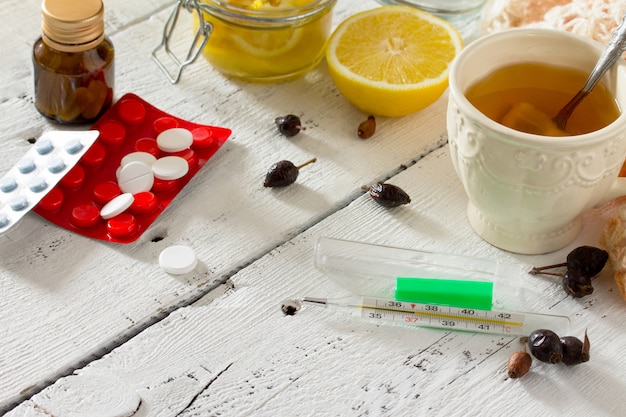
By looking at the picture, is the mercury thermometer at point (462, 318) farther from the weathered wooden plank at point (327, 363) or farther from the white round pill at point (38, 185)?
the white round pill at point (38, 185)

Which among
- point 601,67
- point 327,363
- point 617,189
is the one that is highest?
point 601,67

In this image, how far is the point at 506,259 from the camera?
92cm

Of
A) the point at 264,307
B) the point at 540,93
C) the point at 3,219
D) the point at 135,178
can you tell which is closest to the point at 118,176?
the point at 135,178

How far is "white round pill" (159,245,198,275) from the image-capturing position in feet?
2.92

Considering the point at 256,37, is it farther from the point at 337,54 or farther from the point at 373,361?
the point at 373,361

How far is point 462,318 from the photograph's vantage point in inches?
33.7

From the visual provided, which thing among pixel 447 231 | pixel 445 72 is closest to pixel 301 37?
pixel 445 72

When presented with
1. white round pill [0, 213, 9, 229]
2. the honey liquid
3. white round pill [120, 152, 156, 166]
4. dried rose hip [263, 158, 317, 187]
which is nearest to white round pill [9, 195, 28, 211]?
white round pill [0, 213, 9, 229]

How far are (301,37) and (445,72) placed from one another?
0.18 m

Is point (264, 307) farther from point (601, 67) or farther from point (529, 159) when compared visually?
point (601, 67)

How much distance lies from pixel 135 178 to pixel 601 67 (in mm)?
499

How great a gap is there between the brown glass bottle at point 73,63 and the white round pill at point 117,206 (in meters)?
0.15

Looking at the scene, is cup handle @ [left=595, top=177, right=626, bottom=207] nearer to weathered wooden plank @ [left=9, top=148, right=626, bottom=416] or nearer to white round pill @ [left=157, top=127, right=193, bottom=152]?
weathered wooden plank @ [left=9, top=148, right=626, bottom=416]

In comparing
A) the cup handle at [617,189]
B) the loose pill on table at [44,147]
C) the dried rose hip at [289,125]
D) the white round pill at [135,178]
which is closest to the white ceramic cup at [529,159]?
the cup handle at [617,189]
